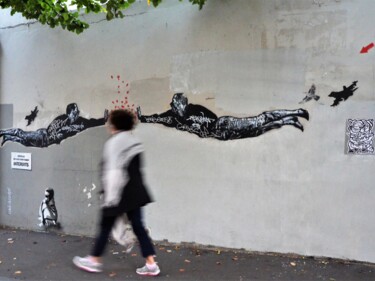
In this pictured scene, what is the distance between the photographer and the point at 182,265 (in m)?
4.59

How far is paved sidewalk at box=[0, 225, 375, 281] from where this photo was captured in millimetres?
4242

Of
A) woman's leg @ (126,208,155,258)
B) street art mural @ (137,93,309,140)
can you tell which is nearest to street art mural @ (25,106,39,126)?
street art mural @ (137,93,309,140)

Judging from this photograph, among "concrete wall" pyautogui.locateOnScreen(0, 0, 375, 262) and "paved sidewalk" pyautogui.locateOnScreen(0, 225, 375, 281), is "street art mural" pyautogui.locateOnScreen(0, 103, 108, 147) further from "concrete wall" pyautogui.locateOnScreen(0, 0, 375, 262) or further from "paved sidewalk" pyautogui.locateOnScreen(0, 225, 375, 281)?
"paved sidewalk" pyautogui.locateOnScreen(0, 225, 375, 281)

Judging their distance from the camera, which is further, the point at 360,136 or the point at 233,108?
the point at 233,108

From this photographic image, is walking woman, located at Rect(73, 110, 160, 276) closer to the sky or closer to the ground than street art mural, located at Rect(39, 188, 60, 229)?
closer to the sky

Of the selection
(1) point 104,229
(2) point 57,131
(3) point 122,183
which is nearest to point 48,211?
(2) point 57,131

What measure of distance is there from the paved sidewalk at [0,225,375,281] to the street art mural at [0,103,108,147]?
1.55 metres

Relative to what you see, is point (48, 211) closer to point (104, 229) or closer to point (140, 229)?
point (104, 229)

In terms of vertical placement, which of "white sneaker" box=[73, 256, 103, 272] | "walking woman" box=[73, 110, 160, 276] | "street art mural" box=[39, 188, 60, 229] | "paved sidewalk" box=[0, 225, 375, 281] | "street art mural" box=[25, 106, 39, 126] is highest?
"street art mural" box=[25, 106, 39, 126]

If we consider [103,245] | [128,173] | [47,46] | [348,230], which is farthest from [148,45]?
[348,230]

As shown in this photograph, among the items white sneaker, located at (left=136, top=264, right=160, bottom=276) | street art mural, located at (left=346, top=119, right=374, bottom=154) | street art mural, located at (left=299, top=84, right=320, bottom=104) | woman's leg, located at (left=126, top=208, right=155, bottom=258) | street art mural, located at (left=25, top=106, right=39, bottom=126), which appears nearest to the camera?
woman's leg, located at (left=126, top=208, right=155, bottom=258)

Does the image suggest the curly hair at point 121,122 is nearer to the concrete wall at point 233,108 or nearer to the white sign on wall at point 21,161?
the concrete wall at point 233,108

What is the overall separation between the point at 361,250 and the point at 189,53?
296 cm

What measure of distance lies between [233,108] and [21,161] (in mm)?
3506
